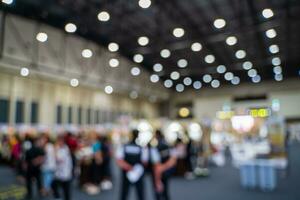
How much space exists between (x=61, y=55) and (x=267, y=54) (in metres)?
12.3

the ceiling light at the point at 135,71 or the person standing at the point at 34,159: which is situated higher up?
the ceiling light at the point at 135,71

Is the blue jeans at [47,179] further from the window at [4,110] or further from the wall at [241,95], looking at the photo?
the wall at [241,95]

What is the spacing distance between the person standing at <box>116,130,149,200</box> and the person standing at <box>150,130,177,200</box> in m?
0.17

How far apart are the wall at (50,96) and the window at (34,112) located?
0.63 ft

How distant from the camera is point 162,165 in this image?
4883 millimetres

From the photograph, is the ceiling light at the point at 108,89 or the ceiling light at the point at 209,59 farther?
the ceiling light at the point at 209,59

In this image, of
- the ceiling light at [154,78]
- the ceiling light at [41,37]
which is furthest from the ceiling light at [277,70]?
the ceiling light at [41,37]

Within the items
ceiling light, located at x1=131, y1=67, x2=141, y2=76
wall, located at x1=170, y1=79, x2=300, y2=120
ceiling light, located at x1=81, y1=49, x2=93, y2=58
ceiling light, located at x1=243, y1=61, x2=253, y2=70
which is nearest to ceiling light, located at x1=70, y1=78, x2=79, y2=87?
ceiling light, located at x1=81, y1=49, x2=93, y2=58

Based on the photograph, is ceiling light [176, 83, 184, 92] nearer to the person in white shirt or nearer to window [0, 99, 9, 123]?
window [0, 99, 9, 123]

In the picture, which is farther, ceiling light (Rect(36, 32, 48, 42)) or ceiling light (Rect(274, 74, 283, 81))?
ceiling light (Rect(274, 74, 283, 81))

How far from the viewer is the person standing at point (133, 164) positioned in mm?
4492

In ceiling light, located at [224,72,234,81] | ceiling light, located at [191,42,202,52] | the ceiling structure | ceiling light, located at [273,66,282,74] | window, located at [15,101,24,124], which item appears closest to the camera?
the ceiling structure

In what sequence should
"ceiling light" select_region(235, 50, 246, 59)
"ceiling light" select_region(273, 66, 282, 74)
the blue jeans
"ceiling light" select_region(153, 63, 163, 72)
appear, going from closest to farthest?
the blue jeans → "ceiling light" select_region(235, 50, 246, 59) → "ceiling light" select_region(153, 63, 163, 72) → "ceiling light" select_region(273, 66, 282, 74)

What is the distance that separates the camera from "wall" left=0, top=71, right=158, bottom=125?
44.9ft
